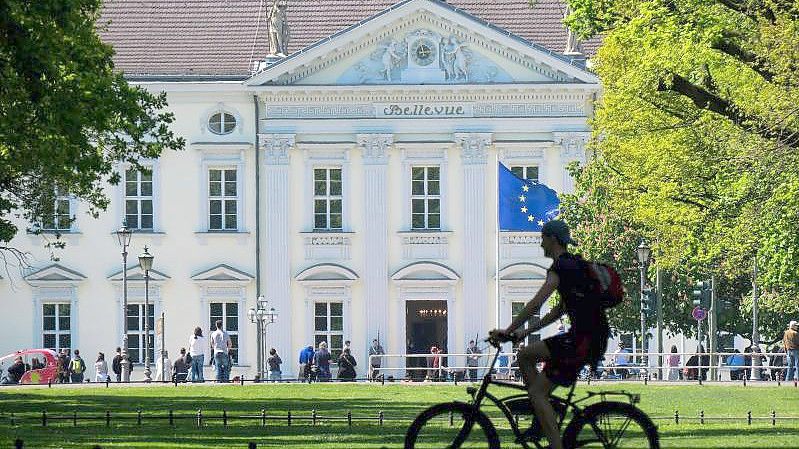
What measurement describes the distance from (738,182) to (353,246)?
32.7m

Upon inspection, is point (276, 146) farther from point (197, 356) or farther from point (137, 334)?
point (197, 356)

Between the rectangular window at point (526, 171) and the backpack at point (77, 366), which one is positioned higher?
the rectangular window at point (526, 171)

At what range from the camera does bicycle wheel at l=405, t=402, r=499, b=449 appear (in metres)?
16.0

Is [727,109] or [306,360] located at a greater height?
[727,109]

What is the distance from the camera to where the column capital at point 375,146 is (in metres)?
72.5

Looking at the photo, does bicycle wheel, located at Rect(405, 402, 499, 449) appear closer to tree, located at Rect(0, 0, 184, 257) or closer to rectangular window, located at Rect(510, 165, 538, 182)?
tree, located at Rect(0, 0, 184, 257)

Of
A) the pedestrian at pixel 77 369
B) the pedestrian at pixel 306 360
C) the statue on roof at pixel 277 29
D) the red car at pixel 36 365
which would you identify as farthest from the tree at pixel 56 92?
the statue on roof at pixel 277 29

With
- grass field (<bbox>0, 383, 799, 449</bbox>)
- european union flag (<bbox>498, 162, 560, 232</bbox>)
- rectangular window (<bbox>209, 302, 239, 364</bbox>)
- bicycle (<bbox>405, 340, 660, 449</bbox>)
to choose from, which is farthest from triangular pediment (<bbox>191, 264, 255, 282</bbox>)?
bicycle (<bbox>405, 340, 660, 449</bbox>)

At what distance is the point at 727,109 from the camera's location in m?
34.6

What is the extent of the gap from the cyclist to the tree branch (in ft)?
58.0

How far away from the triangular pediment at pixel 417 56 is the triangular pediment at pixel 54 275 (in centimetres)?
882

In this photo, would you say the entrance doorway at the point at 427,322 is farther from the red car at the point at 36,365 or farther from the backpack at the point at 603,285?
the backpack at the point at 603,285

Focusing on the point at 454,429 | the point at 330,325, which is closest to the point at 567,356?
the point at 454,429

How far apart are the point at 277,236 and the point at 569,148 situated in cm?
996
